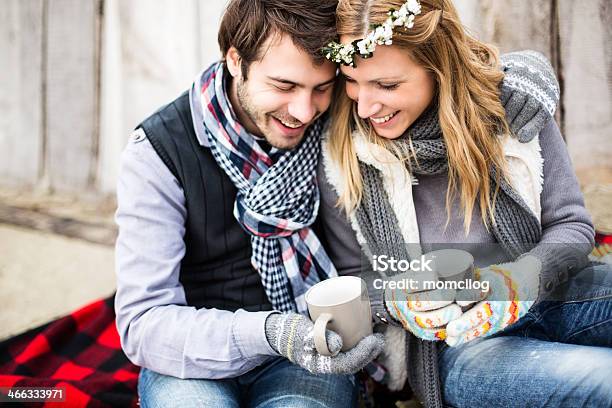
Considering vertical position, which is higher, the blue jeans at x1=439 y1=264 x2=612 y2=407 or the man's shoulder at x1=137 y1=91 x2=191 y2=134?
the man's shoulder at x1=137 y1=91 x2=191 y2=134

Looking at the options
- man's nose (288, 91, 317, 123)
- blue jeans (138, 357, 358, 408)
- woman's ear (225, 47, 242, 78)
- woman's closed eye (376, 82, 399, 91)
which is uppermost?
woman's ear (225, 47, 242, 78)

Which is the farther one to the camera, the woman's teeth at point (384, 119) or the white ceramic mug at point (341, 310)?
the woman's teeth at point (384, 119)

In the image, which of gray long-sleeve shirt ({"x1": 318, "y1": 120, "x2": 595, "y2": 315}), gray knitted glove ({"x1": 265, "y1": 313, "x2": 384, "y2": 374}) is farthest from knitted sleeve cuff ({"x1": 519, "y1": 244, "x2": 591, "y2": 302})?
gray knitted glove ({"x1": 265, "y1": 313, "x2": 384, "y2": 374})

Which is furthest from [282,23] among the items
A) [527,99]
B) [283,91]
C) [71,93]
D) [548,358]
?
[71,93]

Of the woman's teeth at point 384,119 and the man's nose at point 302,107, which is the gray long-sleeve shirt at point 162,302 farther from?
the woman's teeth at point 384,119

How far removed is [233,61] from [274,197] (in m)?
0.37

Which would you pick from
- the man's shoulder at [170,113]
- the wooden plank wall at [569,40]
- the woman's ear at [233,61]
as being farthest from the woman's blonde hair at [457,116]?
the wooden plank wall at [569,40]

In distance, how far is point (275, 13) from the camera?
1.63 meters

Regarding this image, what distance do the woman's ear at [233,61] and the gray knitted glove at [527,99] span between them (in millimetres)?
A: 690

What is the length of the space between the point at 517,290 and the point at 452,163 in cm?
37

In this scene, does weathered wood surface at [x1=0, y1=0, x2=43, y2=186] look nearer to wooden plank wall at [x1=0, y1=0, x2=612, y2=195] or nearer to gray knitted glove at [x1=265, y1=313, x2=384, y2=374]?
wooden plank wall at [x1=0, y1=0, x2=612, y2=195]

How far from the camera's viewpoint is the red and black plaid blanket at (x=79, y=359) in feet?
6.32

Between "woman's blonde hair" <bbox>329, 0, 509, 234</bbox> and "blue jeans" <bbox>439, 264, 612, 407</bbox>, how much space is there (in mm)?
294

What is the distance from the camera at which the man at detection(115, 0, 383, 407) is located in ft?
5.29
